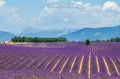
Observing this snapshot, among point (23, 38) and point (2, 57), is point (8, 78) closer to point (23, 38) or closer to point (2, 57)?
point (2, 57)

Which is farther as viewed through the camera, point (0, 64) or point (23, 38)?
point (23, 38)

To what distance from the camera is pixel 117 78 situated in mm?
12766

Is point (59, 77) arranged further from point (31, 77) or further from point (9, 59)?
point (9, 59)

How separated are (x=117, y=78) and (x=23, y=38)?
103585 mm

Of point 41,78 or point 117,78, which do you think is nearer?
point 41,78

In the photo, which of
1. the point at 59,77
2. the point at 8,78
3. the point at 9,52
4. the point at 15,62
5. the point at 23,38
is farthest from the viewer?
the point at 23,38

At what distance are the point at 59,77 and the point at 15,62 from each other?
17916mm

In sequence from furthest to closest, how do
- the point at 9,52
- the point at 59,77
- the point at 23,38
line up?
the point at 23,38 → the point at 9,52 → the point at 59,77

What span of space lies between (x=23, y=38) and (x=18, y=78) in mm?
104686

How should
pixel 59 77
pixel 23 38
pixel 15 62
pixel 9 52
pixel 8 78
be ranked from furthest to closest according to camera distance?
pixel 23 38
pixel 9 52
pixel 15 62
pixel 59 77
pixel 8 78

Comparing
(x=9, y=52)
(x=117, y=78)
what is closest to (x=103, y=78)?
(x=117, y=78)

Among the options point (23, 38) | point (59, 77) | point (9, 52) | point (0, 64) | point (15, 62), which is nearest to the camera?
point (59, 77)

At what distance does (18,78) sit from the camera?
1141 cm

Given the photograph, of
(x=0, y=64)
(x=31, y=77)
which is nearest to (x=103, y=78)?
(x=31, y=77)
